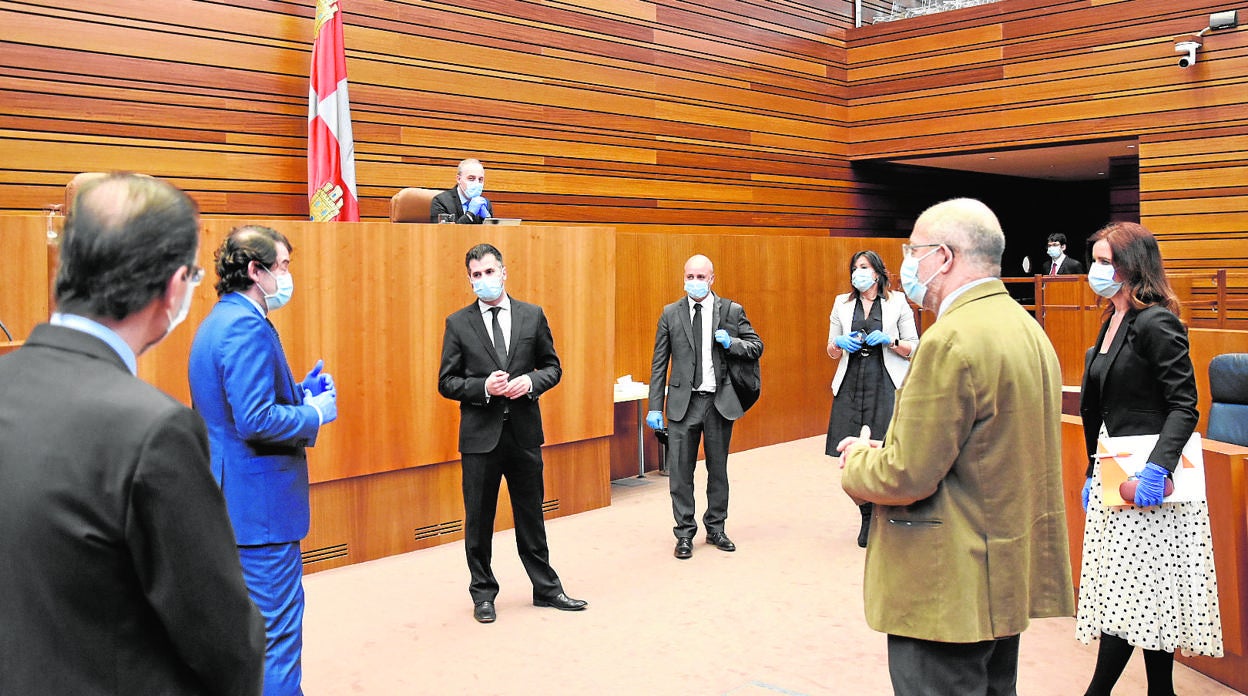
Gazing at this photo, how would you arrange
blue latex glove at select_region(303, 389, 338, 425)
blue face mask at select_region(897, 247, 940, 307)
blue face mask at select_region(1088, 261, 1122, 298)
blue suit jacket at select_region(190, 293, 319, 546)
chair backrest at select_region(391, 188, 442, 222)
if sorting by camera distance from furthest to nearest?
chair backrest at select_region(391, 188, 442, 222), blue face mask at select_region(1088, 261, 1122, 298), blue latex glove at select_region(303, 389, 338, 425), blue suit jacket at select_region(190, 293, 319, 546), blue face mask at select_region(897, 247, 940, 307)

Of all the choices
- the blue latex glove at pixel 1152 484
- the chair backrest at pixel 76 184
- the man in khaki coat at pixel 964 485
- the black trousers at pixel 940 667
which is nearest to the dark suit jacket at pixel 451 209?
the chair backrest at pixel 76 184

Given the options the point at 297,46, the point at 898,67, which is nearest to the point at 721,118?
the point at 898,67

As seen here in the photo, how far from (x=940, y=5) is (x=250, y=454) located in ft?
31.0

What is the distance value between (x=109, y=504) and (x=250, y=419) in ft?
5.44

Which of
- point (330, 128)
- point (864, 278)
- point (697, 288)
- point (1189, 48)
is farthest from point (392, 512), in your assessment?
point (1189, 48)

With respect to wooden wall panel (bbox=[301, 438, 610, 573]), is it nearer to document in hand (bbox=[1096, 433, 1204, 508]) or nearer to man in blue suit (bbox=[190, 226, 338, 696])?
man in blue suit (bbox=[190, 226, 338, 696])

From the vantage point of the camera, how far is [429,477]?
5.71m

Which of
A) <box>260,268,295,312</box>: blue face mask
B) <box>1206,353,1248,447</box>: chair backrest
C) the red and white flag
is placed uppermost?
the red and white flag

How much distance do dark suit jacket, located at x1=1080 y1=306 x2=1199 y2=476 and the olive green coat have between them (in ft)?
3.54

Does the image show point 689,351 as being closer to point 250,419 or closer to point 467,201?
point 467,201

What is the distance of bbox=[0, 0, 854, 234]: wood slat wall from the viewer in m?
5.78

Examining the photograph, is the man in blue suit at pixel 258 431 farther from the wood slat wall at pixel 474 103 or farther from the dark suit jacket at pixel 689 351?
the wood slat wall at pixel 474 103

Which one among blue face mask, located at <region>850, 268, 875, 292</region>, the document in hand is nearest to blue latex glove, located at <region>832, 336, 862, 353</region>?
blue face mask, located at <region>850, 268, 875, 292</region>

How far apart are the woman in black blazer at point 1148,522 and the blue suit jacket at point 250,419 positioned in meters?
2.39
